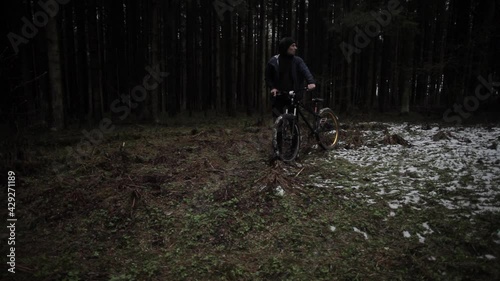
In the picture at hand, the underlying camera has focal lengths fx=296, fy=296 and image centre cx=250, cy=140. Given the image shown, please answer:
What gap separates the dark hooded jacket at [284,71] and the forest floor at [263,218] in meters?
1.83

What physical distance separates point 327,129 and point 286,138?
6.88ft

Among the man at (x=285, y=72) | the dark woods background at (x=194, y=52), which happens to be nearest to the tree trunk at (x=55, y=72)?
the dark woods background at (x=194, y=52)

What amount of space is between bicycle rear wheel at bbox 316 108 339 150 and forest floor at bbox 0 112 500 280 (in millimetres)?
982

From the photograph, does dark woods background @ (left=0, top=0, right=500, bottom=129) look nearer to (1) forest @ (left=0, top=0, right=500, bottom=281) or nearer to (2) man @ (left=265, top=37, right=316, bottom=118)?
(1) forest @ (left=0, top=0, right=500, bottom=281)

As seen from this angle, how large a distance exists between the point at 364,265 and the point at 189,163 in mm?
4625

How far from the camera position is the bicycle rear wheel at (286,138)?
255 inches

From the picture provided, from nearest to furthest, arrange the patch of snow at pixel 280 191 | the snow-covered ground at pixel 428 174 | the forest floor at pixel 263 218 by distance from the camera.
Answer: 1. the forest floor at pixel 263 218
2. the snow-covered ground at pixel 428 174
3. the patch of snow at pixel 280 191

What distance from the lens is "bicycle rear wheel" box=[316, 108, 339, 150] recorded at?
794 cm

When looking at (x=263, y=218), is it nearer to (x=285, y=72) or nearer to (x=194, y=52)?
(x=285, y=72)

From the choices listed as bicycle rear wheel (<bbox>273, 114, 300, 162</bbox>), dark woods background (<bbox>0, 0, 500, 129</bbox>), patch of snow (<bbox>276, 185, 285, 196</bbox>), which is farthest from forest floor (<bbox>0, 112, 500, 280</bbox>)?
dark woods background (<bbox>0, 0, 500, 129</bbox>)

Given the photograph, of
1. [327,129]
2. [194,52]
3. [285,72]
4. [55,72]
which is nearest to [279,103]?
[285,72]

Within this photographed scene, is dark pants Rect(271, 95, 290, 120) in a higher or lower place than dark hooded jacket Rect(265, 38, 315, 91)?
lower

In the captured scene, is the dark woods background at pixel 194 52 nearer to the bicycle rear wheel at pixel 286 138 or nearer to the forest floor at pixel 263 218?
the forest floor at pixel 263 218

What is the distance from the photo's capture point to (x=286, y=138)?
6668mm
